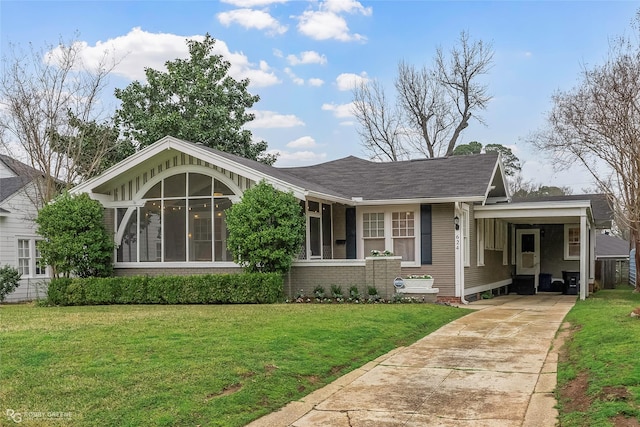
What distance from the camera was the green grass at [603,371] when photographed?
211 inches

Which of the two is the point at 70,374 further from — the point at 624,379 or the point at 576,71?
the point at 576,71

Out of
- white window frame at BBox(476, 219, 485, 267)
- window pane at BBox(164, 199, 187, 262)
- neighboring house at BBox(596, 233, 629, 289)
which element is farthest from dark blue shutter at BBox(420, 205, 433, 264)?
neighboring house at BBox(596, 233, 629, 289)

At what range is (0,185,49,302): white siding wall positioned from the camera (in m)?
21.4

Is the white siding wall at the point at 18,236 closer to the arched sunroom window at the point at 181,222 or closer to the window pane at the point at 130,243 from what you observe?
the window pane at the point at 130,243

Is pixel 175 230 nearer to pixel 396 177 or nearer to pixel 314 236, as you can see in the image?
pixel 314 236

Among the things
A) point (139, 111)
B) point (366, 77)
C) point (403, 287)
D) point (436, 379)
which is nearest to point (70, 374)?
point (436, 379)

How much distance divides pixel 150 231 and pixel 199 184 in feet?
6.57

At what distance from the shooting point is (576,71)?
18.3 m

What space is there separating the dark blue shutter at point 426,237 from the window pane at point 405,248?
1.03ft

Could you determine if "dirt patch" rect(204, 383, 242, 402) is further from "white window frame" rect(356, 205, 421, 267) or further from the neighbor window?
the neighbor window

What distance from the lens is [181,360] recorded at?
708cm

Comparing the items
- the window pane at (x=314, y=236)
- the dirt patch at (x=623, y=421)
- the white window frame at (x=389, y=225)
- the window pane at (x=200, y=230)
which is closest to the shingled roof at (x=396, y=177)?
the white window frame at (x=389, y=225)

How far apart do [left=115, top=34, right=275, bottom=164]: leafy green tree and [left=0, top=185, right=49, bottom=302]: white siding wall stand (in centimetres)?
658

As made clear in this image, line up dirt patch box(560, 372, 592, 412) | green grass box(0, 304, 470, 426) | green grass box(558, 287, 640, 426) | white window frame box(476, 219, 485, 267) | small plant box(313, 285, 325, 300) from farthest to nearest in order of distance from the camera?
white window frame box(476, 219, 485, 267) → small plant box(313, 285, 325, 300) → dirt patch box(560, 372, 592, 412) → green grass box(0, 304, 470, 426) → green grass box(558, 287, 640, 426)
